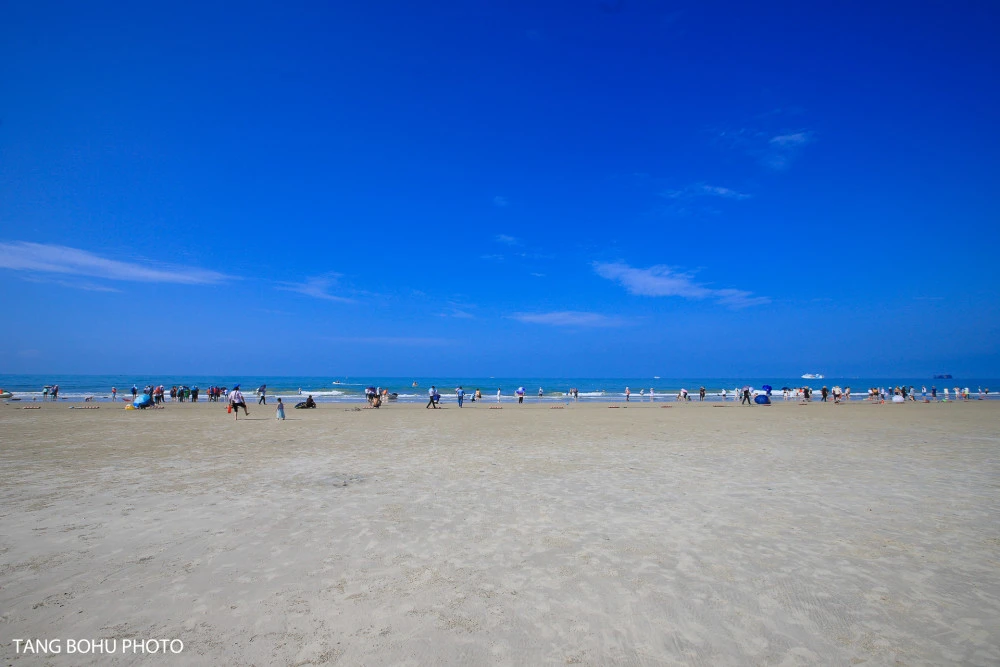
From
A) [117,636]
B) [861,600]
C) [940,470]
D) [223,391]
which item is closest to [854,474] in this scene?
[940,470]

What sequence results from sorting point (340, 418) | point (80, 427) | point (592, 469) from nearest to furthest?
point (592, 469), point (80, 427), point (340, 418)

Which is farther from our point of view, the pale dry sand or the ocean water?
the ocean water

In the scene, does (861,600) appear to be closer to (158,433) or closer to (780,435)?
(780,435)

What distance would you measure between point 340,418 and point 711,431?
19.1 m

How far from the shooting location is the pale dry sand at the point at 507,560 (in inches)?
171

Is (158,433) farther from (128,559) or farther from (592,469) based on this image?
(592,469)

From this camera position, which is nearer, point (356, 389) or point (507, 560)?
point (507, 560)

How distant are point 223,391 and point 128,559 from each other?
163 feet

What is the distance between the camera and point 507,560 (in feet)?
20.1

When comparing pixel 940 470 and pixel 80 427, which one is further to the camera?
Result: pixel 80 427

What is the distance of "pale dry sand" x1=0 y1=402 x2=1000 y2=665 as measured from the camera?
4.36 m

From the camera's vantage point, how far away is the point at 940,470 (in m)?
11.8

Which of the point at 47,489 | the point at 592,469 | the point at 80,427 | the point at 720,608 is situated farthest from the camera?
the point at 80,427

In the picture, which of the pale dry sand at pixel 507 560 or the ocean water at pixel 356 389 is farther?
the ocean water at pixel 356 389
